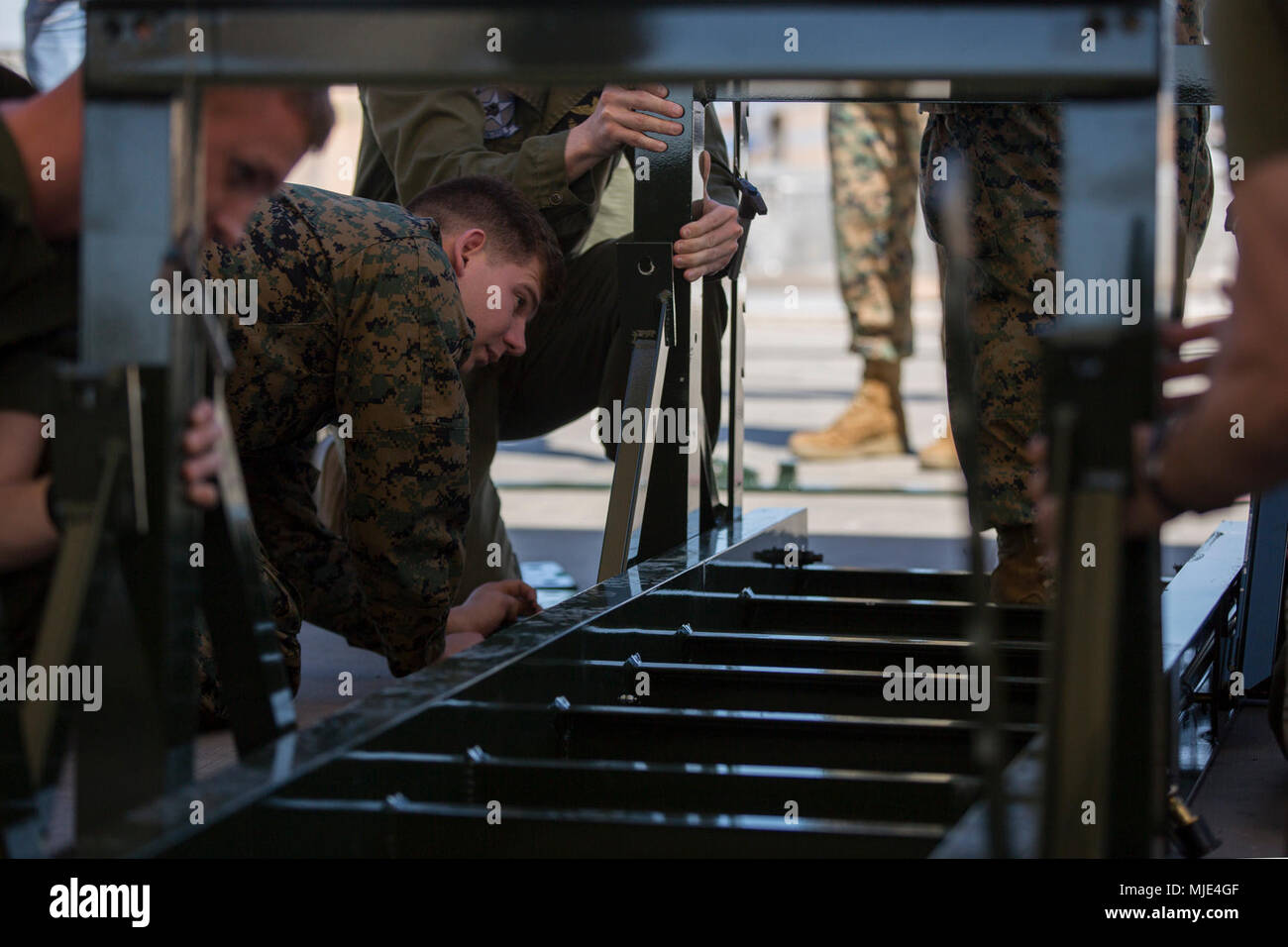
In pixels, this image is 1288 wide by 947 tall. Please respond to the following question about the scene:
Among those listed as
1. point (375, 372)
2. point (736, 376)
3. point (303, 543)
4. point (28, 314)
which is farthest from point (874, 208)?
point (28, 314)

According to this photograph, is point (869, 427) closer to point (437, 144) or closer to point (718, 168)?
point (718, 168)

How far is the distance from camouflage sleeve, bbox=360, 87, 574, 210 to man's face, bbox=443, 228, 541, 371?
0.46 metres

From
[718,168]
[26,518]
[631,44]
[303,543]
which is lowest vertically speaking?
[303,543]

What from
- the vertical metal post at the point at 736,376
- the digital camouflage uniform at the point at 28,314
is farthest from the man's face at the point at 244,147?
the vertical metal post at the point at 736,376

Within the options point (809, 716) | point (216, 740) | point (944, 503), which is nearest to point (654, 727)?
point (809, 716)

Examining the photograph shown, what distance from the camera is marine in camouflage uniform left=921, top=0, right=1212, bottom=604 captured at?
2473 mm

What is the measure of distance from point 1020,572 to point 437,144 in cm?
150

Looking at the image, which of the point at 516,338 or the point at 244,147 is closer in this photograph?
the point at 244,147

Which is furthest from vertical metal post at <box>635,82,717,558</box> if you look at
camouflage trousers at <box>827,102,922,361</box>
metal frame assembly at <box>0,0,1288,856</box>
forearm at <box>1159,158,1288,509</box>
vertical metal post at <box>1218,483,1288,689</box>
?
camouflage trousers at <box>827,102,922,361</box>

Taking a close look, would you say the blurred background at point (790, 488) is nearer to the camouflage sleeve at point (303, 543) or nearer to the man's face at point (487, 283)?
the camouflage sleeve at point (303, 543)

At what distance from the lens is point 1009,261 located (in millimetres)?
2486

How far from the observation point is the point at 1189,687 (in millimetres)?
1805

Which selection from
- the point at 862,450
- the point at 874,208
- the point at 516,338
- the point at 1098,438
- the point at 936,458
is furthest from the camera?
the point at 874,208
